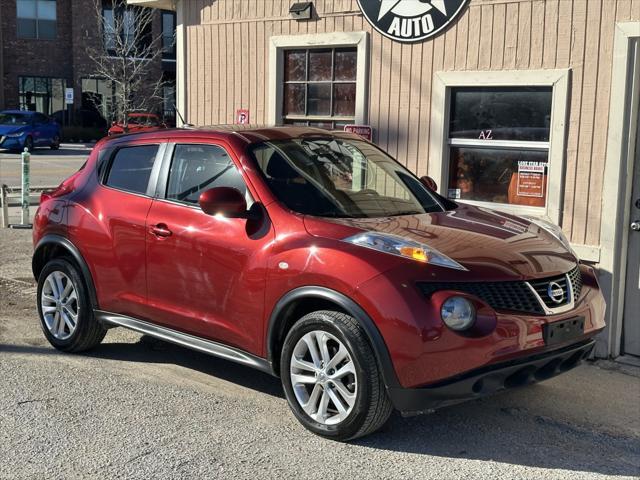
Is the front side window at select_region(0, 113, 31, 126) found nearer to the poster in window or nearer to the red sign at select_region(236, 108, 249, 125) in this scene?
the red sign at select_region(236, 108, 249, 125)

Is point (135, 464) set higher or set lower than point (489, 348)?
lower

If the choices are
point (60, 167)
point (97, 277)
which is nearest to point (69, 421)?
point (97, 277)

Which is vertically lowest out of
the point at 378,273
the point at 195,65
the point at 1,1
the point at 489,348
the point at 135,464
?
the point at 135,464

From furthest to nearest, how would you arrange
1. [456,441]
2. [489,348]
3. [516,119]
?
[516,119] → [456,441] → [489,348]

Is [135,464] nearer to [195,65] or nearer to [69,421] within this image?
[69,421]

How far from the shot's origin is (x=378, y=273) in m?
4.16

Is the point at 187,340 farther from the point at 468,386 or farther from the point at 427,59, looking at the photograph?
the point at 427,59

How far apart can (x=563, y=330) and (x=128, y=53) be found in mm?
36867

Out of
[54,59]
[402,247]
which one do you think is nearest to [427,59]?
[402,247]

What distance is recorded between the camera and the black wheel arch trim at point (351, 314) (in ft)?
13.5

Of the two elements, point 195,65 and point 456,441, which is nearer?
point 456,441

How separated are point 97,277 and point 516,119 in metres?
3.73

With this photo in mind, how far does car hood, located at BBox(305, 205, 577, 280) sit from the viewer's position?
4312 mm

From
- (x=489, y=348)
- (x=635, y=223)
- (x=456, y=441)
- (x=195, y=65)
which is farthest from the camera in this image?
(x=195, y=65)
